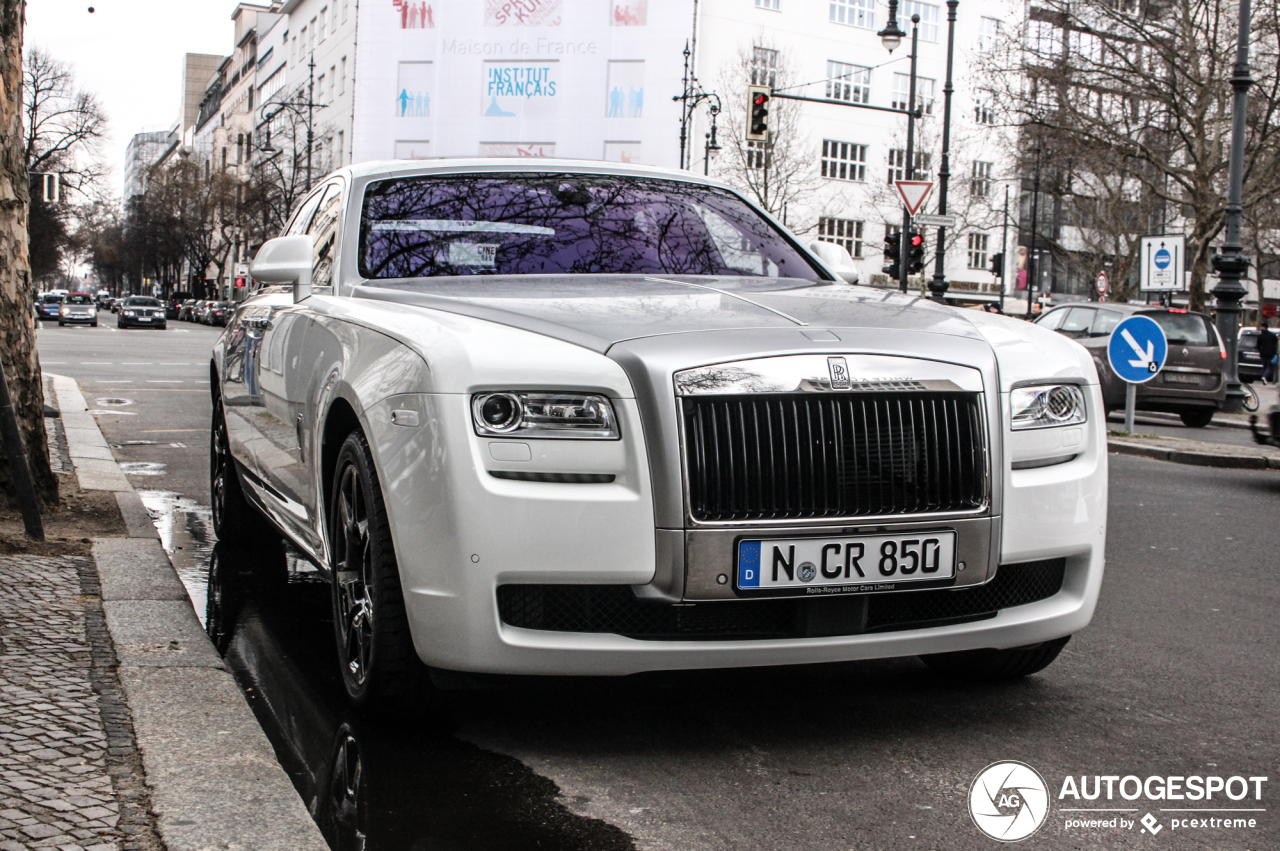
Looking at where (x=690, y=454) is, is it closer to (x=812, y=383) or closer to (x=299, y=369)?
(x=812, y=383)

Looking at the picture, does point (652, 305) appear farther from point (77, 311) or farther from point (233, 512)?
point (77, 311)

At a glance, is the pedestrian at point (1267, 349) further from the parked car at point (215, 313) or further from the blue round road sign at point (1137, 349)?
the parked car at point (215, 313)

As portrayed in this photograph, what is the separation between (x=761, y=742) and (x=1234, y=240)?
19.6 metres

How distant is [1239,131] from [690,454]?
1938 cm

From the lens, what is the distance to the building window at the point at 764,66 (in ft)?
198

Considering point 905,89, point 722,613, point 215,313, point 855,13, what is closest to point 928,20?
point 905,89

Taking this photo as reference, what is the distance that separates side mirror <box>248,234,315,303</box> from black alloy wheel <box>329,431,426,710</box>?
117cm

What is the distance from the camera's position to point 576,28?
66.8 metres

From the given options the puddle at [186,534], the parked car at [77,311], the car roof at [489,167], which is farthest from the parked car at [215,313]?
the car roof at [489,167]

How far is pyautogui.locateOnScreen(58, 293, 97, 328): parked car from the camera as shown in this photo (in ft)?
187

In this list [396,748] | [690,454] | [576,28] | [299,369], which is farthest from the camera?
[576,28]

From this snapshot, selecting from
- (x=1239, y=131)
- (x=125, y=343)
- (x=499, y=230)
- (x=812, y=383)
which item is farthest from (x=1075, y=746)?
(x=125, y=343)

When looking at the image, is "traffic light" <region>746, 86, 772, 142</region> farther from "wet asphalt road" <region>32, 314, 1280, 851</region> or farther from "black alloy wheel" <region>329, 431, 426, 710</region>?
"black alloy wheel" <region>329, 431, 426, 710</region>

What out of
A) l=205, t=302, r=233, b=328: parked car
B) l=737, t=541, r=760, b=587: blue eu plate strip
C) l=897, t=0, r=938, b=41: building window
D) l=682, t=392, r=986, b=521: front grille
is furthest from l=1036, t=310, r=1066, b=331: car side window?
l=205, t=302, r=233, b=328: parked car
